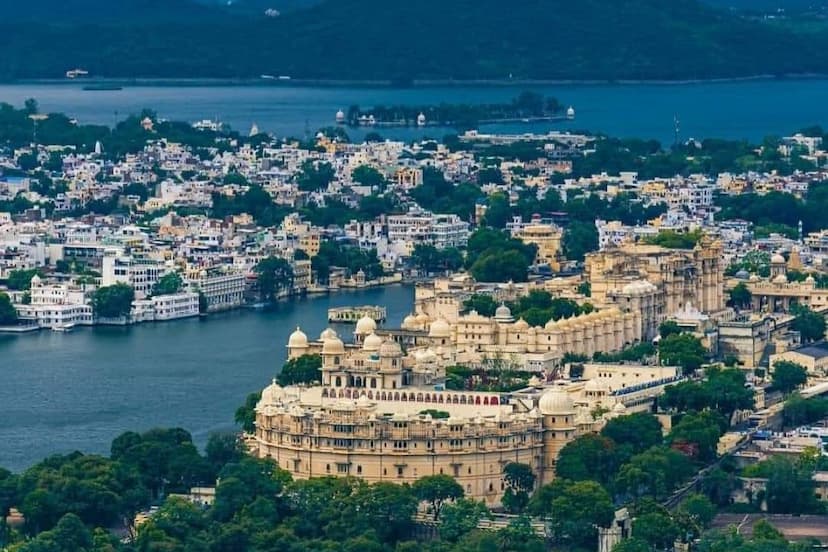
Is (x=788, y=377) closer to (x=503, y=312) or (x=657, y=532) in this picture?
(x=503, y=312)

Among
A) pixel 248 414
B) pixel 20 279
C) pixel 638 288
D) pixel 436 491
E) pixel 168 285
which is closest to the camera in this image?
pixel 436 491

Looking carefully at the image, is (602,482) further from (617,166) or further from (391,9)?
(391,9)

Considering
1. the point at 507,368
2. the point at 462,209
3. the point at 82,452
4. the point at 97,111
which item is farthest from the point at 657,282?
the point at 97,111

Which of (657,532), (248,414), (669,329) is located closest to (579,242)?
(669,329)

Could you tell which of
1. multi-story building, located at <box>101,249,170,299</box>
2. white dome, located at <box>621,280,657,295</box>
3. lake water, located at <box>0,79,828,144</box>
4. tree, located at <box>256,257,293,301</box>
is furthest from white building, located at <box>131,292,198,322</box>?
lake water, located at <box>0,79,828,144</box>

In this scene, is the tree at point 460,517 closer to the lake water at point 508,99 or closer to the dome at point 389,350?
the dome at point 389,350

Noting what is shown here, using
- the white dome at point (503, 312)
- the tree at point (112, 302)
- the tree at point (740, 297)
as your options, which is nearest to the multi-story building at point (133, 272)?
the tree at point (112, 302)
